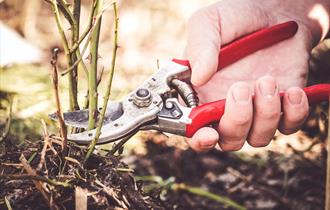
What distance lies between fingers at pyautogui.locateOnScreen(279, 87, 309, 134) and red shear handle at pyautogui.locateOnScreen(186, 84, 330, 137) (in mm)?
39

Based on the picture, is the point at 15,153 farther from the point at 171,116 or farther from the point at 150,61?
the point at 150,61

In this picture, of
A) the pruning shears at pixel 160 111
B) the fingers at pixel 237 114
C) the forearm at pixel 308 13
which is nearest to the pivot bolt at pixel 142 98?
the pruning shears at pixel 160 111

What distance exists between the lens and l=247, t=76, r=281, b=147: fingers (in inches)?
61.2

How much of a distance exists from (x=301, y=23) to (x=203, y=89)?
21.6 inches

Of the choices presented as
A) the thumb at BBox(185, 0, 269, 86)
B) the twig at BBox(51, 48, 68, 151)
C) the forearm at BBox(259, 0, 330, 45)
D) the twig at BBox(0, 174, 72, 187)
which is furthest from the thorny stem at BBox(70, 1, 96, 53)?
the forearm at BBox(259, 0, 330, 45)

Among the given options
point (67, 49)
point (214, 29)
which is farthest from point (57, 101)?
point (214, 29)

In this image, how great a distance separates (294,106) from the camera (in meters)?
1.60

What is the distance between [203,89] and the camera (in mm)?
1935

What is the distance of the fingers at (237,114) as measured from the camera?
1527 mm

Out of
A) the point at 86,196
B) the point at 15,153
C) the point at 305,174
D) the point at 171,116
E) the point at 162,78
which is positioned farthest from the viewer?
the point at 305,174

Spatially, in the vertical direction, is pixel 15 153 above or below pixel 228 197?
above

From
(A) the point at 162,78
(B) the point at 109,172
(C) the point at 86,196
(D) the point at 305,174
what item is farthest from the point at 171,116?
(D) the point at 305,174

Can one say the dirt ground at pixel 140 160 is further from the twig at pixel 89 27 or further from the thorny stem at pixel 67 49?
the twig at pixel 89 27

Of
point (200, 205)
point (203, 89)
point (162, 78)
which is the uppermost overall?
point (162, 78)
